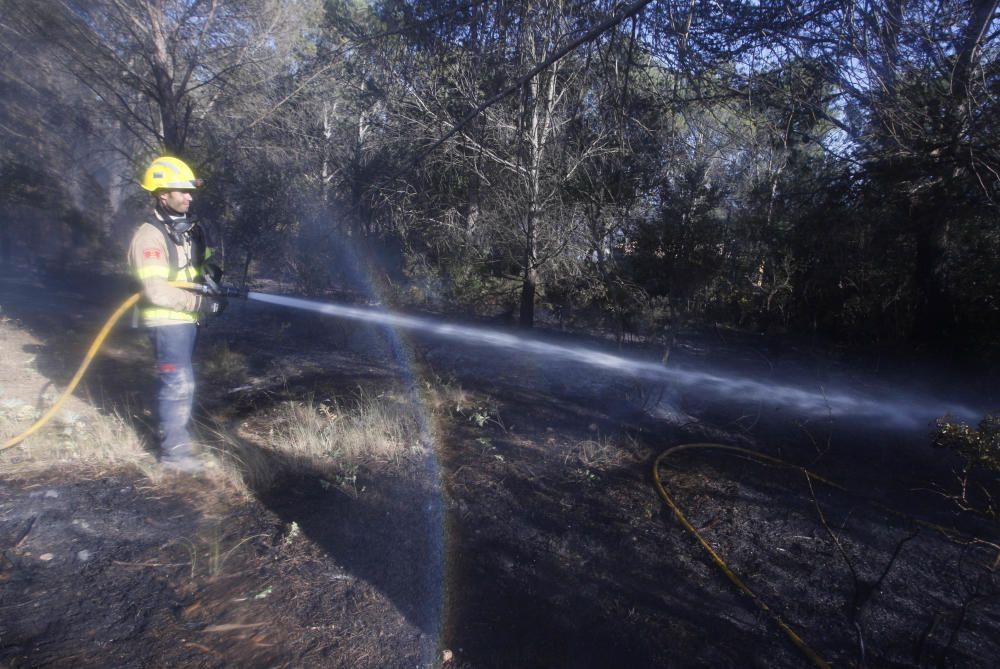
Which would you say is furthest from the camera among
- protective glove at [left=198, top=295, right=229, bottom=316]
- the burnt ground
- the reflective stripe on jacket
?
protective glove at [left=198, top=295, right=229, bottom=316]

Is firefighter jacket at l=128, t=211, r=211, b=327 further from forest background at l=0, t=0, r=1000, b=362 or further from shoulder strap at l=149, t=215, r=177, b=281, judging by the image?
forest background at l=0, t=0, r=1000, b=362

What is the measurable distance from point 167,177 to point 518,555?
3.43 m

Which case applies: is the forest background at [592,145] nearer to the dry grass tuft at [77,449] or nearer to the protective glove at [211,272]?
the protective glove at [211,272]

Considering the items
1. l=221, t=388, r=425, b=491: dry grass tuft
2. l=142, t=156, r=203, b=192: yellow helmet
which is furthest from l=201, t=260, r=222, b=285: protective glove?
l=221, t=388, r=425, b=491: dry grass tuft

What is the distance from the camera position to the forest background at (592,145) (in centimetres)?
351

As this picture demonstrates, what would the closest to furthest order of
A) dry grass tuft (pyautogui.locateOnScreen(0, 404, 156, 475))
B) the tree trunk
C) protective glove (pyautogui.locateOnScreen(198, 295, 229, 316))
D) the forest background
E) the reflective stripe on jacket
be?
the forest background, the reflective stripe on jacket, dry grass tuft (pyautogui.locateOnScreen(0, 404, 156, 475)), protective glove (pyautogui.locateOnScreen(198, 295, 229, 316)), the tree trunk

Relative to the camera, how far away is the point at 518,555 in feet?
10.3

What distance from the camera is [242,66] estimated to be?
8.34 m

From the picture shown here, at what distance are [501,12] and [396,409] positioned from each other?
10.7ft

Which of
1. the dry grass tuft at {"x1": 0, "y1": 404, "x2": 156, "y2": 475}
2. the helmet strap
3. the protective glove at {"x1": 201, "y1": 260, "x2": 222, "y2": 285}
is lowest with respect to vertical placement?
the dry grass tuft at {"x1": 0, "y1": 404, "x2": 156, "y2": 475}

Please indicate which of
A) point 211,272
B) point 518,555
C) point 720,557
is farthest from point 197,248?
point 720,557

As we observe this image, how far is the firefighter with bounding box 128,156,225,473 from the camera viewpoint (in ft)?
12.5

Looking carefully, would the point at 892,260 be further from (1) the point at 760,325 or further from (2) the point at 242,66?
(2) the point at 242,66

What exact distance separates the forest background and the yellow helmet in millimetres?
952
